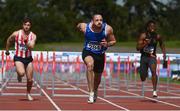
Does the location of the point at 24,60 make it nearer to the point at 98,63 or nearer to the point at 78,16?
the point at 98,63

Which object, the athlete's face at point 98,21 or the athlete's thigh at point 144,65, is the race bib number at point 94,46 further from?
the athlete's thigh at point 144,65

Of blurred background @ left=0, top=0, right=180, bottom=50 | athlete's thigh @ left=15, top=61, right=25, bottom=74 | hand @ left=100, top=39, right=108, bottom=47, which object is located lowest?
athlete's thigh @ left=15, top=61, right=25, bottom=74

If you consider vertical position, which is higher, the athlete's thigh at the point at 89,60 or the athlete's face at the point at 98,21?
the athlete's face at the point at 98,21

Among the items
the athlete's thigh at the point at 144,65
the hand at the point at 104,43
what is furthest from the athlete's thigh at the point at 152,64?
the hand at the point at 104,43

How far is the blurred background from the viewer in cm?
8350

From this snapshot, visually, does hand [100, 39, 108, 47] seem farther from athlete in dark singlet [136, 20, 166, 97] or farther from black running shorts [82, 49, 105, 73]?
athlete in dark singlet [136, 20, 166, 97]

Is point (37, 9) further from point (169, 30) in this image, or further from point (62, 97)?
point (62, 97)

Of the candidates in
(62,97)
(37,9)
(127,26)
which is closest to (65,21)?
(37,9)

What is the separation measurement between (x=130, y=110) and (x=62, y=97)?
12.6ft

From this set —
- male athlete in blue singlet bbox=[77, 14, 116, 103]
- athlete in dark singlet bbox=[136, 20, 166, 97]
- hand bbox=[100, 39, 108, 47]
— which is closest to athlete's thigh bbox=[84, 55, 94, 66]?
male athlete in blue singlet bbox=[77, 14, 116, 103]

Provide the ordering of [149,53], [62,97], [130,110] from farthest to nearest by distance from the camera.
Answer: [62,97] < [149,53] < [130,110]

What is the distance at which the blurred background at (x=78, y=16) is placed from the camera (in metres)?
83.5

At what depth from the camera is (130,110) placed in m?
11.2

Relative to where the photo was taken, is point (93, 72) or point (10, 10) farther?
point (10, 10)
